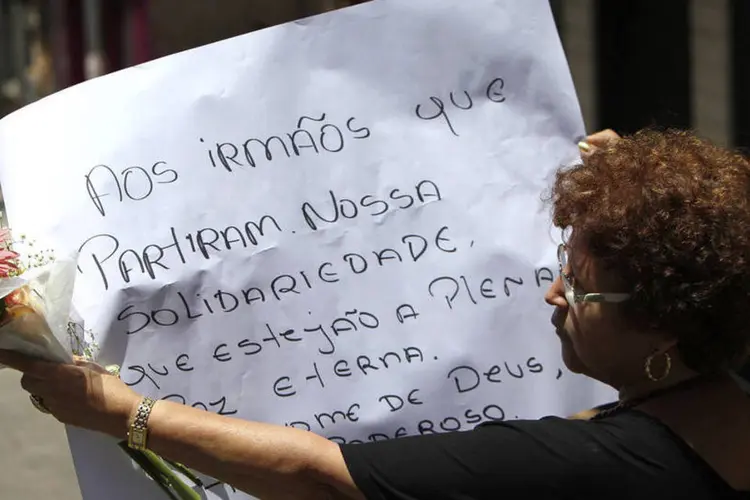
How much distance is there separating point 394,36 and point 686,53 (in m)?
3.77

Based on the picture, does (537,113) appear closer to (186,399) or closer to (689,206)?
(689,206)

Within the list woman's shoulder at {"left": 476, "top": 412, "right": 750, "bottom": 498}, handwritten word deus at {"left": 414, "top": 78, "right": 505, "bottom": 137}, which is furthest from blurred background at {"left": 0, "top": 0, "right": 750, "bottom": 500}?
woman's shoulder at {"left": 476, "top": 412, "right": 750, "bottom": 498}

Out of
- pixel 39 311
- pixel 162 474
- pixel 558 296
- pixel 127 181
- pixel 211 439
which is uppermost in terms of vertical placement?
pixel 127 181

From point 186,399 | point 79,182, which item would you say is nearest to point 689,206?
point 186,399

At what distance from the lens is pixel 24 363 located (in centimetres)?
153

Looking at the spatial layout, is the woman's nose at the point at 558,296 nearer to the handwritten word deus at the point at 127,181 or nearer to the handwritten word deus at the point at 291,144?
the handwritten word deus at the point at 291,144

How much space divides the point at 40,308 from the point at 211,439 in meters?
0.33

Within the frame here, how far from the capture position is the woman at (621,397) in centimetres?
138

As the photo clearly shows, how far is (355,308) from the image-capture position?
1770mm

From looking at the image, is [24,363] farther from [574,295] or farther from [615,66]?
[615,66]

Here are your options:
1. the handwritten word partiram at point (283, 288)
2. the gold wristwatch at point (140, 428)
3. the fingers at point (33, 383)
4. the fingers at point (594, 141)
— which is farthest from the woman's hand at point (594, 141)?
the fingers at point (33, 383)

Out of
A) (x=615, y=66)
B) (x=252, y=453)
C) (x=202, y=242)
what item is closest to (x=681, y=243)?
(x=252, y=453)

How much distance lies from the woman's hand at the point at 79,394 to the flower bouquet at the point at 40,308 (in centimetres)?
2

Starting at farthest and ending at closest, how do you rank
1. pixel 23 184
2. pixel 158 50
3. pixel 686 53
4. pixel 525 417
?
pixel 158 50 → pixel 686 53 → pixel 525 417 → pixel 23 184
